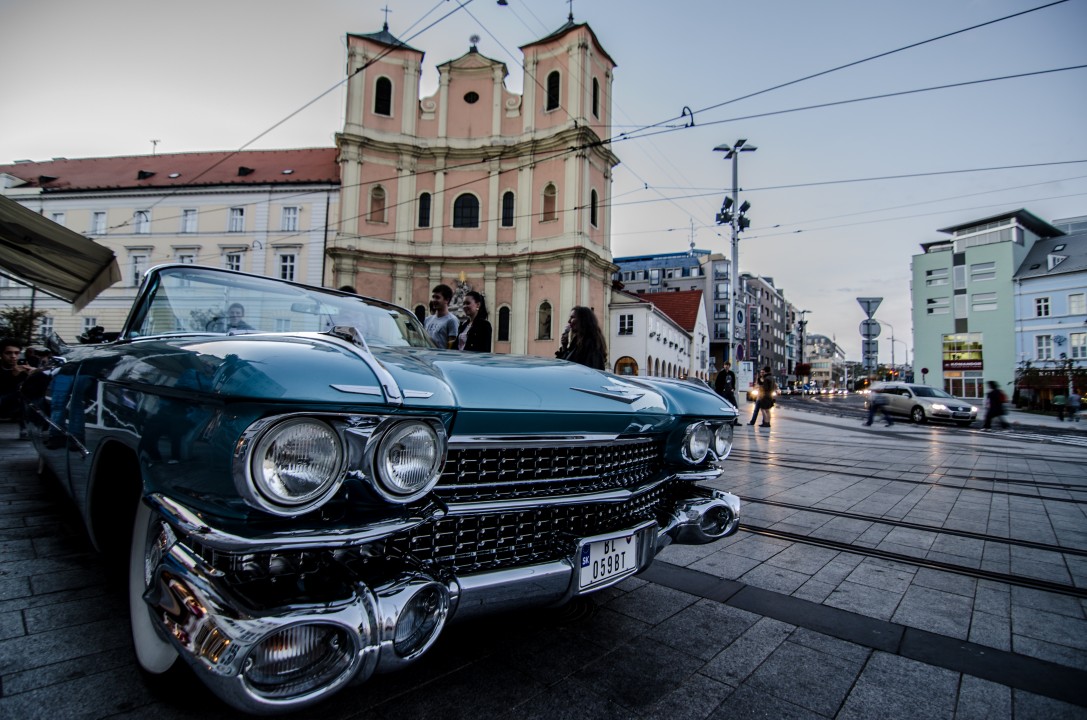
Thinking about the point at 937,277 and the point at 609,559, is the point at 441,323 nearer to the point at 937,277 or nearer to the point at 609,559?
the point at 609,559

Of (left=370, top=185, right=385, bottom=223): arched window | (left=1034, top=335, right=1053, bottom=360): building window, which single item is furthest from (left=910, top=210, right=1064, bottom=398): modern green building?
(left=370, top=185, right=385, bottom=223): arched window

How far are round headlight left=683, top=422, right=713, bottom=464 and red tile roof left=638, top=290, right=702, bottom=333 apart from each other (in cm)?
4975

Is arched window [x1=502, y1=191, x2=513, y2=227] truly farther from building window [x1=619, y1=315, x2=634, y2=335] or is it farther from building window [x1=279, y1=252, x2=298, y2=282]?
building window [x1=279, y1=252, x2=298, y2=282]

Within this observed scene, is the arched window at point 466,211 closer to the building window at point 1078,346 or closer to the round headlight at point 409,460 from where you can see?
the round headlight at point 409,460

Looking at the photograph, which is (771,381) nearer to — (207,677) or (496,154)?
(207,677)

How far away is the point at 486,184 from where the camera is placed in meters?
33.6

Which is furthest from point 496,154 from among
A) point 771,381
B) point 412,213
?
point 771,381

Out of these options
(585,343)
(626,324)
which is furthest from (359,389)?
(626,324)

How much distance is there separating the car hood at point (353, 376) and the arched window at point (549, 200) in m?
31.2

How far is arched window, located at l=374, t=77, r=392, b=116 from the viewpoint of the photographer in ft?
107

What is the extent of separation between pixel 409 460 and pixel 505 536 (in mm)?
523

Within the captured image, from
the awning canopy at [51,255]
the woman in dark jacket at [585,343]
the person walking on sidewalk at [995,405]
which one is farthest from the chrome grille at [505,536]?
the person walking on sidewalk at [995,405]

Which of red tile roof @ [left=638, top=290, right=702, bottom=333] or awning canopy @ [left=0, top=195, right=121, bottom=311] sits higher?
red tile roof @ [left=638, top=290, right=702, bottom=333]

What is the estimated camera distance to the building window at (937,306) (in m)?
47.4
